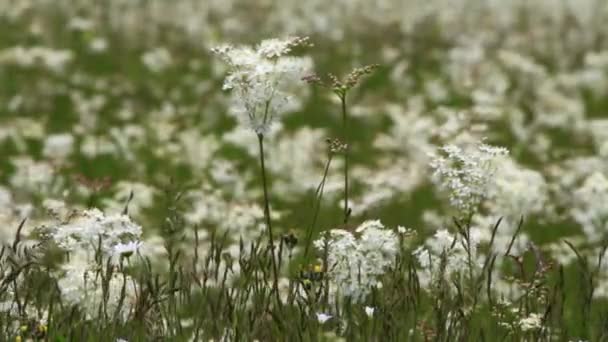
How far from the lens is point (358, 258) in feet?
14.8

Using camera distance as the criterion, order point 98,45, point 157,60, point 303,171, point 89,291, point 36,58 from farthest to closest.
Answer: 1. point 157,60
2. point 98,45
3. point 36,58
4. point 303,171
5. point 89,291

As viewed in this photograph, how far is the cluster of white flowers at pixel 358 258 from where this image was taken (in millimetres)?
4535

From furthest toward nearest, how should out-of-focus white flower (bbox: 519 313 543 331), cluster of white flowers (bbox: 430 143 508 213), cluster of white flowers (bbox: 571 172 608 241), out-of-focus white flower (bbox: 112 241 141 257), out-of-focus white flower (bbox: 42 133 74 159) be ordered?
out-of-focus white flower (bbox: 42 133 74 159) < cluster of white flowers (bbox: 571 172 608 241) < cluster of white flowers (bbox: 430 143 508 213) < out-of-focus white flower (bbox: 519 313 543 331) < out-of-focus white flower (bbox: 112 241 141 257)

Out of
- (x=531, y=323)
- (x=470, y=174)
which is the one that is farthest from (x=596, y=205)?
(x=531, y=323)

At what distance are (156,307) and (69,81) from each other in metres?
10.3

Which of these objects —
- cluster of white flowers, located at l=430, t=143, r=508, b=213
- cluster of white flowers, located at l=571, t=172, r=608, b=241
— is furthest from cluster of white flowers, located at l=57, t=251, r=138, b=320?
cluster of white flowers, located at l=571, t=172, r=608, b=241

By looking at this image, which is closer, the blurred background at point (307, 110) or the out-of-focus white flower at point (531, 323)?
the out-of-focus white flower at point (531, 323)

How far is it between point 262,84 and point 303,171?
6304 millimetres

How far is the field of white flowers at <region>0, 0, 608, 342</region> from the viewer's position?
14.5 ft

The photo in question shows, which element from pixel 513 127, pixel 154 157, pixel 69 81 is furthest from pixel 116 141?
pixel 513 127

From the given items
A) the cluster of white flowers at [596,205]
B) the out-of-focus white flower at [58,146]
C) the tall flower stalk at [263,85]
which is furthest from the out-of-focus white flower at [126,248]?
the out-of-focus white flower at [58,146]

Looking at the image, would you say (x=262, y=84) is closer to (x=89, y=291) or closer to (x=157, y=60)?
(x=89, y=291)

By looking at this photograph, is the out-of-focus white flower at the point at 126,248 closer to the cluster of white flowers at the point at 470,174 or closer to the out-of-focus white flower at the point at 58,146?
the cluster of white flowers at the point at 470,174

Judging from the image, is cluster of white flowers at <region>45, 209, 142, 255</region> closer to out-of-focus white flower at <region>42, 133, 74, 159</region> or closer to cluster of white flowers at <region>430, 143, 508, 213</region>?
cluster of white flowers at <region>430, 143, 508, 213</region>
